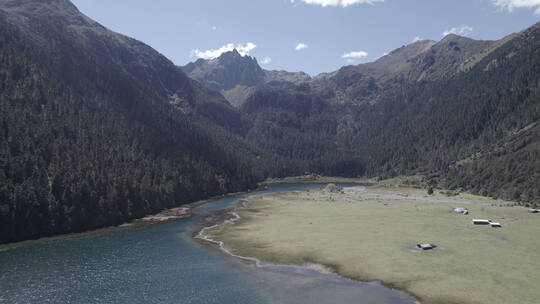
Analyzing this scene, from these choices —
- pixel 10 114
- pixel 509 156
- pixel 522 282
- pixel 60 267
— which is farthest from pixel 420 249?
pixel 10 114

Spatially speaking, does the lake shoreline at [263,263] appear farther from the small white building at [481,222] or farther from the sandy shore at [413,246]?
the small white building at [481,222]

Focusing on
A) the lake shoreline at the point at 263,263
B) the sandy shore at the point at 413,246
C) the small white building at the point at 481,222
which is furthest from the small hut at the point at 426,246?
the small white building at the point at 481,222

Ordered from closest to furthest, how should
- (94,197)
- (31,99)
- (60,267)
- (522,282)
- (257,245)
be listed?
(522,282)
(60,267)
(257,245)
(94,197)
(31,99)

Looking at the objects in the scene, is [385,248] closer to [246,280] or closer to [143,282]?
[246,280]

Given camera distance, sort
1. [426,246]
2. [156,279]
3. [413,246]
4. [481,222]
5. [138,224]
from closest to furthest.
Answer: [156,279] < [426,246] < [413,246] < [481,222] < [138,224]

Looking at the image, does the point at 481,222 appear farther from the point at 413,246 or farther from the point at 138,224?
the point at 138,224

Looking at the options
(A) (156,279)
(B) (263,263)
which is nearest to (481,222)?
(B) (263,263)
